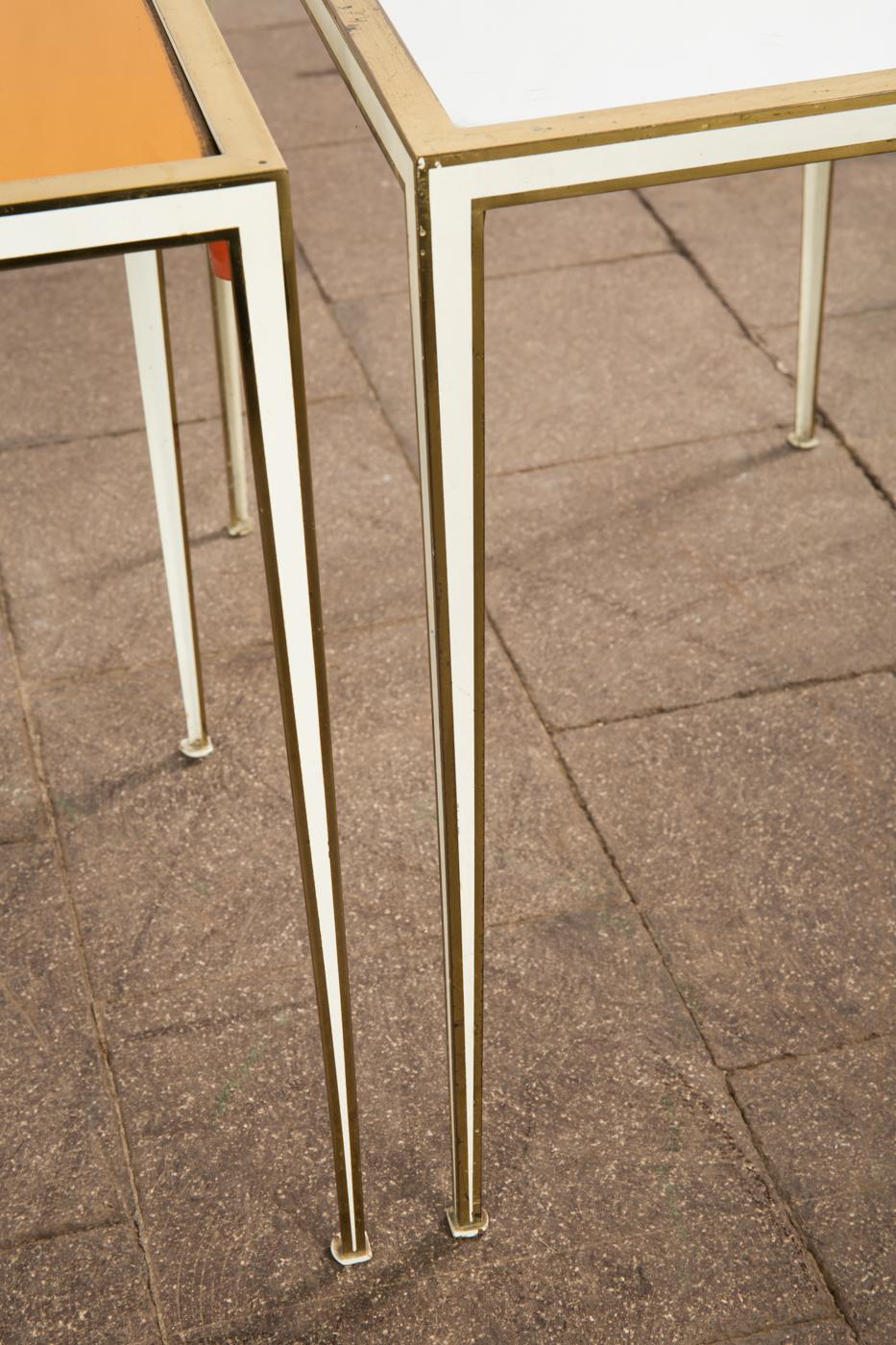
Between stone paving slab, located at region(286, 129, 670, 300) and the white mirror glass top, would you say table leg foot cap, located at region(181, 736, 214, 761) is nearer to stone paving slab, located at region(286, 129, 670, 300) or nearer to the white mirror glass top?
the white mirror glass top

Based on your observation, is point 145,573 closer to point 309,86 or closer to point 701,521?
point 701,521

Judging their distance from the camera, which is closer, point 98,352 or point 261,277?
point 261,277

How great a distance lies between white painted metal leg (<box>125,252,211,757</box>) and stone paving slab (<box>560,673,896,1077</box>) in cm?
45

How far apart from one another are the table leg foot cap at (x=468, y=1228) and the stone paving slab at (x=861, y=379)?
1.32 m

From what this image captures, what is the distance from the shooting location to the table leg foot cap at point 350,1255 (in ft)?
4.60

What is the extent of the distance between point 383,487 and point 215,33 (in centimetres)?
134

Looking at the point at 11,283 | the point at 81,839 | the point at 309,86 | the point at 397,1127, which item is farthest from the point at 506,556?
the point at 309,86

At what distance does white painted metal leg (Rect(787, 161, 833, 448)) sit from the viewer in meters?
2.10

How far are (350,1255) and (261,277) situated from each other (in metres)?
0.88

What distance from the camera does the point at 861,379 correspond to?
2.56 m

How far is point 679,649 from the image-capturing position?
207 centimetres

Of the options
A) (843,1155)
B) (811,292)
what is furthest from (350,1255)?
(811,292)

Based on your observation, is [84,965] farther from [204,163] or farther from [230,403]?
[204,163]

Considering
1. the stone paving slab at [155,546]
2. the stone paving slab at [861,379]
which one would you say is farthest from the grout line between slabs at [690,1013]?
the stone paving slab at [861,379]
